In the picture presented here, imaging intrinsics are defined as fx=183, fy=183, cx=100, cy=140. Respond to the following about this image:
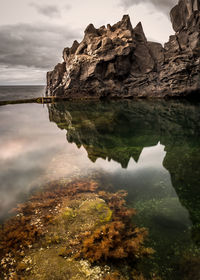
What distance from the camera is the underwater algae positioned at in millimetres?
5902

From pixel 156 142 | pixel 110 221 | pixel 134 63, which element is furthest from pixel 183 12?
pixel 110 221

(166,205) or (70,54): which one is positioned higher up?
(70,54)

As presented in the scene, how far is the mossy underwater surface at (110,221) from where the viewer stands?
6016 mm

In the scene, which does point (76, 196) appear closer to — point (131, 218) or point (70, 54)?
point (131, 218)

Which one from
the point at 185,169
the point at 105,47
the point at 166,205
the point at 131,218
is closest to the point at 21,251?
the point at 131,218

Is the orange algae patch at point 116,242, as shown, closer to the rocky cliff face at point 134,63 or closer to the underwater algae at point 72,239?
the underwater algae at point 72,239

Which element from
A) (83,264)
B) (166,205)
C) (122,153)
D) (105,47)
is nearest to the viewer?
(83,264)

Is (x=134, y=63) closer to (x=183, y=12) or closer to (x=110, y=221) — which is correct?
(x=183, y=12)

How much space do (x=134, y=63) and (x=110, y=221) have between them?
6903cm

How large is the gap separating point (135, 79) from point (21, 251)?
2661 inches

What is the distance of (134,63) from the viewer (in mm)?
68000

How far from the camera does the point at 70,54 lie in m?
72.1

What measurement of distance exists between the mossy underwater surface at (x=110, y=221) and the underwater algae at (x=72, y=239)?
0.03 meters

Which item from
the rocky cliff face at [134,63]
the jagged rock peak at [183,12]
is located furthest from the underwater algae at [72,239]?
the jagged rock peak at [183,12]
